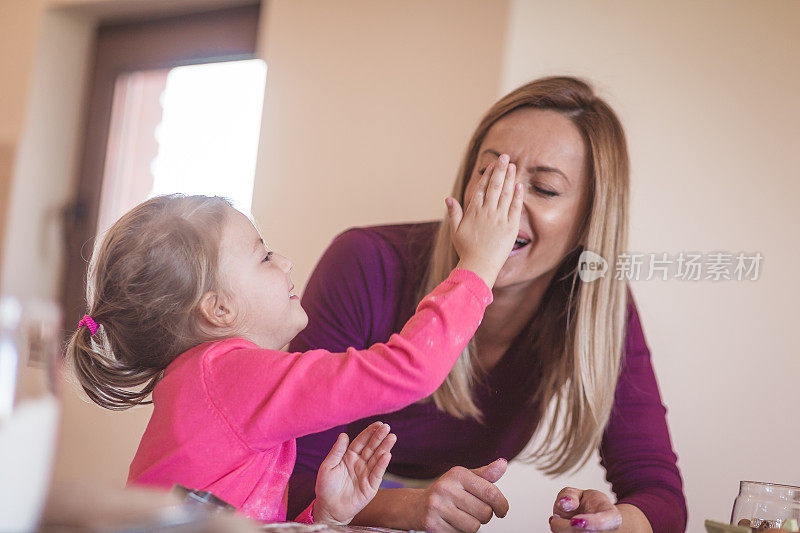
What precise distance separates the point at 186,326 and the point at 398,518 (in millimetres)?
349

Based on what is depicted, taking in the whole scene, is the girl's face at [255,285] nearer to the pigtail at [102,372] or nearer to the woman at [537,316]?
the pigtail at [102,372]

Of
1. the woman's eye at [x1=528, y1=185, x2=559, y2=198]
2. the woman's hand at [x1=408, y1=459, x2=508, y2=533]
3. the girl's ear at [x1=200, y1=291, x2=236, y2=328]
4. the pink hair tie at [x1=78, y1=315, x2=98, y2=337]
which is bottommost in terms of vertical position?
the woman's hand at [x1=408, y1=459, x2=508, y2=533]

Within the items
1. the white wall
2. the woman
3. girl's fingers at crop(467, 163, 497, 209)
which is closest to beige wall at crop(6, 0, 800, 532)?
the white wall

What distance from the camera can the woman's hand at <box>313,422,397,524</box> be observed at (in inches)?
33.7

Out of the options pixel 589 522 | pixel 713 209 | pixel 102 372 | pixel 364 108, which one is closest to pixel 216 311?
pixel 102 372

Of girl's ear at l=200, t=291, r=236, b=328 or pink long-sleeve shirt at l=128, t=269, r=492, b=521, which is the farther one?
girl's ear at l=200, t=291, r=236, b=328

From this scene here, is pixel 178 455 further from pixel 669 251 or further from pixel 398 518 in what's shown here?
pixel 669 251

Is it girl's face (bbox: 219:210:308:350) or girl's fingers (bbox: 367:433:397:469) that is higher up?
girl's face (bbox: 219:210:308:350)

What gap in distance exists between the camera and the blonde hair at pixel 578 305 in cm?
138

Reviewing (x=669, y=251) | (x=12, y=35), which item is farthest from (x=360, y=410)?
(x=12, y=35)

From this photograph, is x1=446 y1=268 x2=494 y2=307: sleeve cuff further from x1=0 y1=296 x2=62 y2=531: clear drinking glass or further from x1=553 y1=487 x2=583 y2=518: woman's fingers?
x1=0 y1=296 x2=62 y2=531: clear drinking glass

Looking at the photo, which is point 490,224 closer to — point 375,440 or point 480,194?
point 480,194

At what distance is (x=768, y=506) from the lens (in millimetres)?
771

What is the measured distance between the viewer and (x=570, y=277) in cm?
145
